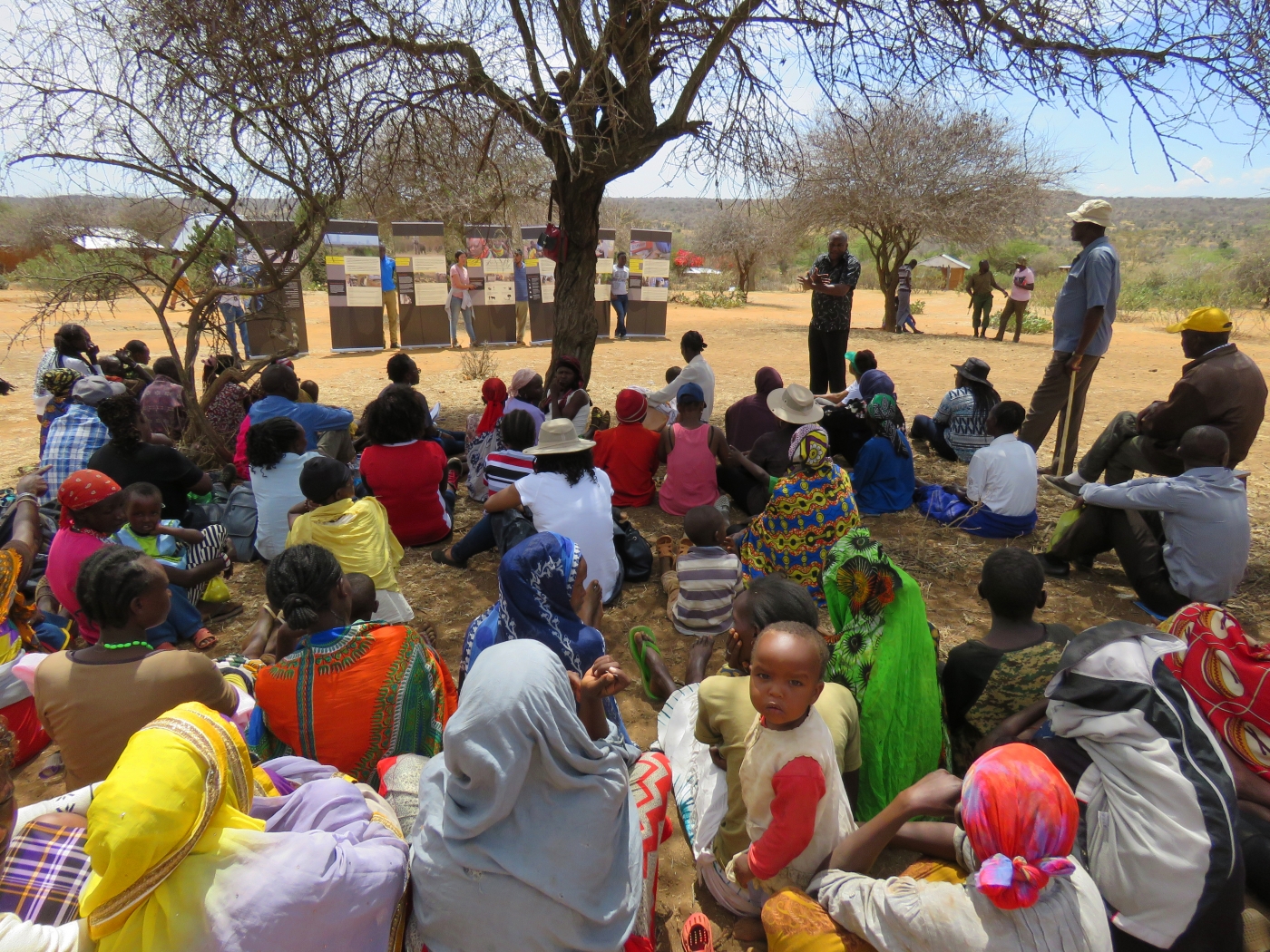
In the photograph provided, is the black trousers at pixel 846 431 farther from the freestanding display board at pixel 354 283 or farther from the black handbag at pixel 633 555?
the freestanding display board at pixel 354 283

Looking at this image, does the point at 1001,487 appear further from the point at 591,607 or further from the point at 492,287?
the point at 492,287

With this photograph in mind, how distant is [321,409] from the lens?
562cm

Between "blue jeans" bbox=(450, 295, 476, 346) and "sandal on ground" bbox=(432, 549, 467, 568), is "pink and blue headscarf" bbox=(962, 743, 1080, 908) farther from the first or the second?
"blue jeans" bbox=(450, 295, 476, 346)

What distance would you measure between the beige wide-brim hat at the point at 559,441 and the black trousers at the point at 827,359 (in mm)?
4703

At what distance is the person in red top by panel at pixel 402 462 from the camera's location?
482 centimetres

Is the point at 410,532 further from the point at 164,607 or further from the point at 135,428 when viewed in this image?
the point at 164,607

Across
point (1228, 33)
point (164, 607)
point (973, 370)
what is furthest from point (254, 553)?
point (1228, 33)

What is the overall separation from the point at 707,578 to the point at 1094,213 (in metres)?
4.42

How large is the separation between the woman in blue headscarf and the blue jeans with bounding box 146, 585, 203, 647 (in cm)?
215

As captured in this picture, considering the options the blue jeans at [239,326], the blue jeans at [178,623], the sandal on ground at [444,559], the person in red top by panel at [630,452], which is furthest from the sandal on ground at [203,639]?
the blue jeans at [239,326]

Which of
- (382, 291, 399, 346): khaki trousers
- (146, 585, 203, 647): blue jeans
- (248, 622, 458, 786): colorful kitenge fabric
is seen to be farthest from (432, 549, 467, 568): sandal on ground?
(382, 291, 399, 346): khaki trousers

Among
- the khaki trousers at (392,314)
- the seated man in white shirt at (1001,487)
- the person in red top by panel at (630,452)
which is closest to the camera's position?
the seated man in white shirt at (1001,487)

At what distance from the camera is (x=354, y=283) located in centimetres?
1380

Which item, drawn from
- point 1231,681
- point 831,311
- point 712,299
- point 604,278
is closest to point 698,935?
point 1231,681
